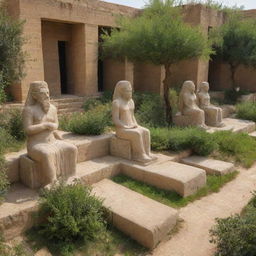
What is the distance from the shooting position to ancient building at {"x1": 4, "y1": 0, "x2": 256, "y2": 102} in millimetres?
8930

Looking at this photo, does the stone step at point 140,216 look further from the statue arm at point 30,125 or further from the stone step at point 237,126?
the stone step at point 237,126

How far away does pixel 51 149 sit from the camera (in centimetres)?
413

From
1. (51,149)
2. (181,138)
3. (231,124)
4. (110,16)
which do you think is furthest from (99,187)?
(110,16)

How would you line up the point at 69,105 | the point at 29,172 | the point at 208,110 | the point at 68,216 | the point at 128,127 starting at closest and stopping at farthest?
the point at 68,216, the point at 29,172, the point at 128,127, the point at 208,110, the point at 69,105

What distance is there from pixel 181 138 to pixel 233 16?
935cm

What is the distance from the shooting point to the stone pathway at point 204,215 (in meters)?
3.55

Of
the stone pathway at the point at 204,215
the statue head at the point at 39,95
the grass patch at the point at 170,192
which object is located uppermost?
the statue head at the point at 39,95

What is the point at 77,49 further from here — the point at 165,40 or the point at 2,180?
the point at 2,180

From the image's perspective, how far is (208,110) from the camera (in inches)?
351

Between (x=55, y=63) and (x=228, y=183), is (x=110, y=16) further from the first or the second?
(x=228, y=183)

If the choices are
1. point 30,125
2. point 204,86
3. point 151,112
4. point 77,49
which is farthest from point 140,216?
point 77,49

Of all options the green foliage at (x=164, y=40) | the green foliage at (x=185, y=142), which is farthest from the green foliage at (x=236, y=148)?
the green foliage at (x=164, y=40)

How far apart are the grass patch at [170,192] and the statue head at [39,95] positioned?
6.33ft

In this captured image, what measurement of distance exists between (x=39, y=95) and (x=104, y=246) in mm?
2406
